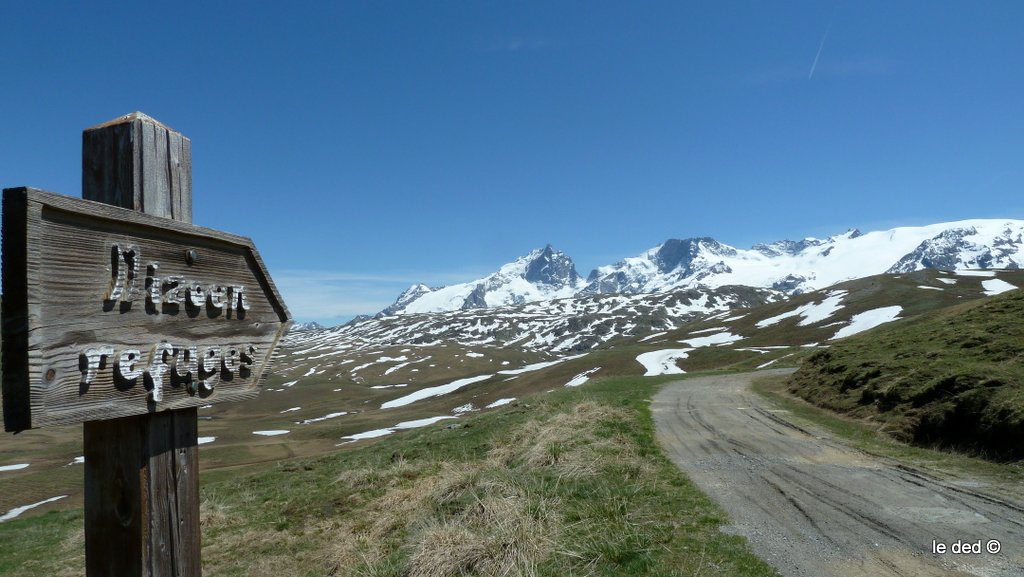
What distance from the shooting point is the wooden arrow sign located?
2.52 meters

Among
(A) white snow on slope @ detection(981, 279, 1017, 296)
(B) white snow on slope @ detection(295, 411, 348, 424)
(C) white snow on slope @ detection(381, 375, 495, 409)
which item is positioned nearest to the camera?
(B) white snow on slope @ detection(295, 411, 348, 424)

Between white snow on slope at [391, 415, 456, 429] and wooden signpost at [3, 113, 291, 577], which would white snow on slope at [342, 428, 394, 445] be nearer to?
white snow on slope at [391, 415, 456, 429]

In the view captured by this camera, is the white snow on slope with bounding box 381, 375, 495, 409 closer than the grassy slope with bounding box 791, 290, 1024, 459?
No

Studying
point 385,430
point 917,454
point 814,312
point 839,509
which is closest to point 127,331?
point 839,509

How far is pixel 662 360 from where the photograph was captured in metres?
74.6

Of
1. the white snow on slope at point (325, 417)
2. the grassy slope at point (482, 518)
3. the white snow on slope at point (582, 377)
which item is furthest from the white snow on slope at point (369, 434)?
the grassy slope at point (482, 518)

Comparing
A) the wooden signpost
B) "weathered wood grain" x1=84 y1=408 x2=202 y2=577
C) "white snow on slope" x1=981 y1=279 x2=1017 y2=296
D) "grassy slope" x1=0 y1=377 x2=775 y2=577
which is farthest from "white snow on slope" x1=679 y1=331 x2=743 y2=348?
"weathered wood grain" x1=84 y1=408 x2=202 y2=577

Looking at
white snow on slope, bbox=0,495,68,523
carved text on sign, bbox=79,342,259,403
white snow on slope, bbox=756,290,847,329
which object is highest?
carved text on sign, bbox=79,342,259,403

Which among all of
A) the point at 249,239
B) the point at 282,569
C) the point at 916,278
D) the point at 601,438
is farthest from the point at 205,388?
the point at 916,278

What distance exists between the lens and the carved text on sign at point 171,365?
2.82 metres

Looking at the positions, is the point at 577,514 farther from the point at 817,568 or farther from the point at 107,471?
the point at 107,471

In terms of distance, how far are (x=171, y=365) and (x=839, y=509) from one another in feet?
35.3

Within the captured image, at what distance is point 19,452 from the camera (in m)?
62.5

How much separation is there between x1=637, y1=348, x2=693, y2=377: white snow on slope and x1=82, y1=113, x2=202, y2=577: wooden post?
6752 cm
